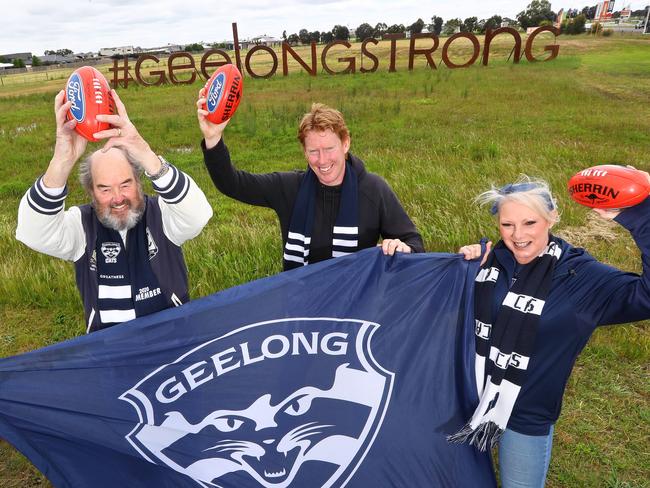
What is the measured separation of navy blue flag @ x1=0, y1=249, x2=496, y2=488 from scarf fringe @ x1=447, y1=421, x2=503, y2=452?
63 mm

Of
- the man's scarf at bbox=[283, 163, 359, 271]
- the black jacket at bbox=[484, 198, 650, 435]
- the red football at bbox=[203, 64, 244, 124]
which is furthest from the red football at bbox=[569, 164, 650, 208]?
the red football at bbox=[203, 64, 244, 124]

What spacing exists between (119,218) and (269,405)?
1357 mm

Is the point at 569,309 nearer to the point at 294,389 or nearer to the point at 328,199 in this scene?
the point at 294,389

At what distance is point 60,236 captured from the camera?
2842mm

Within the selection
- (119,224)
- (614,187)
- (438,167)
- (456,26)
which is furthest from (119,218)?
(456,26)

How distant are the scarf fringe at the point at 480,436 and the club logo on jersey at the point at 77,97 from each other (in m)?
2.68

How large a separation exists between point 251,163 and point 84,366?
10395 millimetres

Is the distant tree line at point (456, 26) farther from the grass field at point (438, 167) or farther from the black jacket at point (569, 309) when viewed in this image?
the black jacket at point (569, 309)

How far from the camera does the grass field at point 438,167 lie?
416cm

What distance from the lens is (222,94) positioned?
334 cm

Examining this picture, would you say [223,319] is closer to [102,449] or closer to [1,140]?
[102,449]

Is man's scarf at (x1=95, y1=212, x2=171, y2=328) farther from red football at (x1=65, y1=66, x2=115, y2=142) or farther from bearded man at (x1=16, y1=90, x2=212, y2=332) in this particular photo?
red football at (x1=65, y1=66, x2=115, y2=142)

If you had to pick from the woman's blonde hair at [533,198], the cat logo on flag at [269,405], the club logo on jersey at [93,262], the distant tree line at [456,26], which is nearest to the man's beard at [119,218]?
the club logo on jersey at [93,262]

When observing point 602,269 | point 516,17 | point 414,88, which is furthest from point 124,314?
point 516,17
